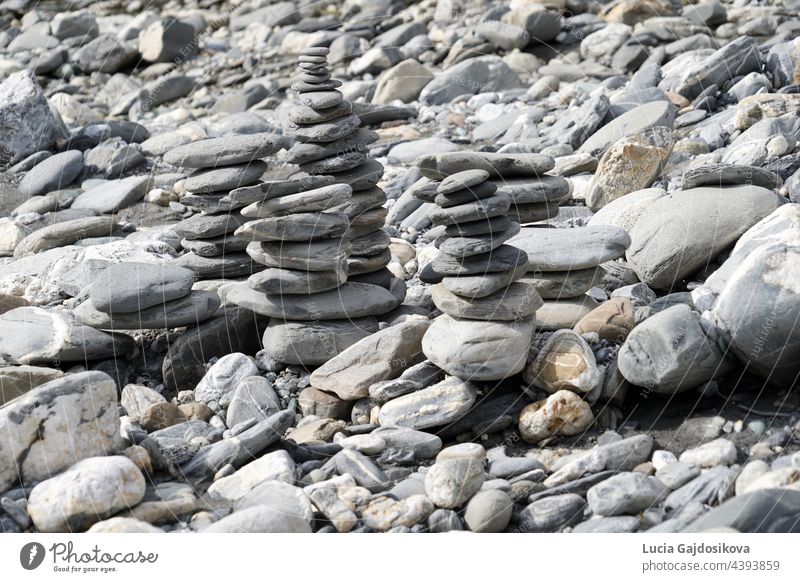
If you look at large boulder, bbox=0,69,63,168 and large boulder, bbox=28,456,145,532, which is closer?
large boulder, bbox=28,456,145,532

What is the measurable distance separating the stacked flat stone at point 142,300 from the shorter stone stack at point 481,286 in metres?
2.19

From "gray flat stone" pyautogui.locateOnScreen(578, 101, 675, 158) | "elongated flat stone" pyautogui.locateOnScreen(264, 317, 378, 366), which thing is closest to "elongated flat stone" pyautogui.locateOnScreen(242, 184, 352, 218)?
"elongated flat stone" pyautogui.locateOnScreen(264, 317, 378, 366)

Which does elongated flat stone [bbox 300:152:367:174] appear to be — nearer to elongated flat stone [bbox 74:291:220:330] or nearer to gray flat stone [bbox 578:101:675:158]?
elongated flat stone [bbox 74:291:220:330]

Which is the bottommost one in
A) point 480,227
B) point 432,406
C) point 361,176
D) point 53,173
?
point 53,173

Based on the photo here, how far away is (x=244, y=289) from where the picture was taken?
8141 mm

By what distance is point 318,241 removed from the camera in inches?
308

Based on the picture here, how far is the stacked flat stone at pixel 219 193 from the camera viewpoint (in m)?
8.23

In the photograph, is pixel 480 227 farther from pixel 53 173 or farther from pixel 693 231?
pixel 53 173

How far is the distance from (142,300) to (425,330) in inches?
90.2

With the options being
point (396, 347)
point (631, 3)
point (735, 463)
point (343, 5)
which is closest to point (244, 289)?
point (396, 347)

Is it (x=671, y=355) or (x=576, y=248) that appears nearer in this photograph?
(x=671, y=355)

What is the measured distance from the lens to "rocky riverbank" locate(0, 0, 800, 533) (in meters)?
5.93

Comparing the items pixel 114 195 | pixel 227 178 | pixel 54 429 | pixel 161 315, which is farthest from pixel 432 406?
pixel 114 195
